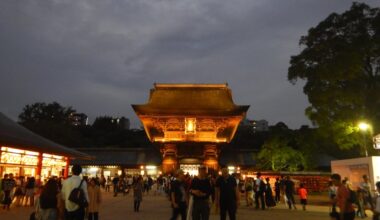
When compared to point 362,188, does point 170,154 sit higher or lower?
higher

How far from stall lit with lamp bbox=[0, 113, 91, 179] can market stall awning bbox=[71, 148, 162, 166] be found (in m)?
12.2

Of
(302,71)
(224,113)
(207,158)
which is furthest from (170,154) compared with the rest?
(302,71)

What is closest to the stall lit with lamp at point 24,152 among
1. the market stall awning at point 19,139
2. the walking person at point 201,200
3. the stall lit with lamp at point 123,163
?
the market stall awning at point 19,139

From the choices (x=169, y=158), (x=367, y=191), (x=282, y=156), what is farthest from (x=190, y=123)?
(x=367, y=191)

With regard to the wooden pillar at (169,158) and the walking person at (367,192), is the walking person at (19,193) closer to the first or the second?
the walking person at (367,192)

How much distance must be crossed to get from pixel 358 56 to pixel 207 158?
19142mm

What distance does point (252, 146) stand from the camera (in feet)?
182

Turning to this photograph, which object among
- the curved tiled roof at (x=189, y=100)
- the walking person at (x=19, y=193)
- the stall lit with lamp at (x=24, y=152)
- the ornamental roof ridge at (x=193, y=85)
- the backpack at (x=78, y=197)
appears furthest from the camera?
the ornamental roof ridge at (x=193, y=85)

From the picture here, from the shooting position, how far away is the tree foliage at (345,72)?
2053 centimetres

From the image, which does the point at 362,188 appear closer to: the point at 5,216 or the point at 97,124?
the point at 5,216

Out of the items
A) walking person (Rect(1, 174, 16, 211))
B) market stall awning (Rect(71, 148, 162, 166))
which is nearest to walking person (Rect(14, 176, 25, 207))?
walking person (Rect(1, 174, 16, 211))

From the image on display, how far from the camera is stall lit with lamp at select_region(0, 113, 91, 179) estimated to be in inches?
667

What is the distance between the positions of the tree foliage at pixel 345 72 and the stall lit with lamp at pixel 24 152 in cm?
1684

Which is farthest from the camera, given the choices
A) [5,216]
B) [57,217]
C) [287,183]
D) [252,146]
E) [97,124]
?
[97,124]
